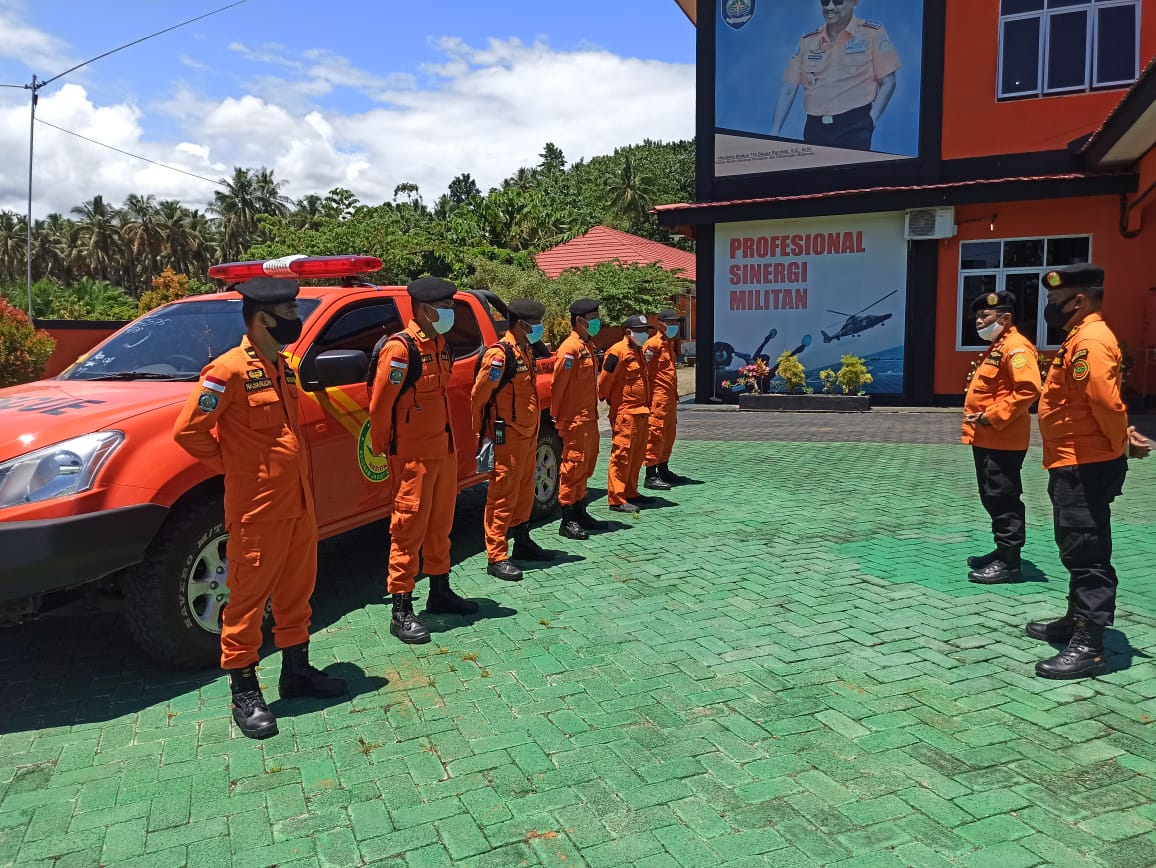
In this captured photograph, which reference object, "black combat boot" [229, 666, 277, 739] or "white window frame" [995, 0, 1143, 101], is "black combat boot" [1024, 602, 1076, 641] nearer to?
"black combat boot" [229, 666, 277, 739]

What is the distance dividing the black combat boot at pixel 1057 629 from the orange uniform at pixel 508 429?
3184 millimetres

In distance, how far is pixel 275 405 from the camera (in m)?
3.51

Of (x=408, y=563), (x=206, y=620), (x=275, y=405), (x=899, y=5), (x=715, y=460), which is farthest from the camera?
(x=899, y=5)

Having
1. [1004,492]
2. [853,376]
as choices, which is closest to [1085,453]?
[1004,492]

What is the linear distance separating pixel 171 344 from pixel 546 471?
3.32 meters

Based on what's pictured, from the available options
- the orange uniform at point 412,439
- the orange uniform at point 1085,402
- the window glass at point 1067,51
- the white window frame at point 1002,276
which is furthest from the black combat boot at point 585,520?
the window glass at point 1067,51

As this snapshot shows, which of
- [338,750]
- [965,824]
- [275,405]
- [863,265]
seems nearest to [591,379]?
[275,405]

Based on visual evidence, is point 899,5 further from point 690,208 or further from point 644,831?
point 644,831

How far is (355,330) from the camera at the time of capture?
5344mm

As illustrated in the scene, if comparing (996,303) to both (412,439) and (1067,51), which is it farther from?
(1067,51)

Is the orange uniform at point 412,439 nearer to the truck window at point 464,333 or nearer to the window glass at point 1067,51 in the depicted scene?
the truck window at point 464,333

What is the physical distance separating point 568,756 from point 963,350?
15210 millimetres

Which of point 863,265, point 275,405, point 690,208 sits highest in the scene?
point 690,208

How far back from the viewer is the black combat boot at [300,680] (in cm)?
382
